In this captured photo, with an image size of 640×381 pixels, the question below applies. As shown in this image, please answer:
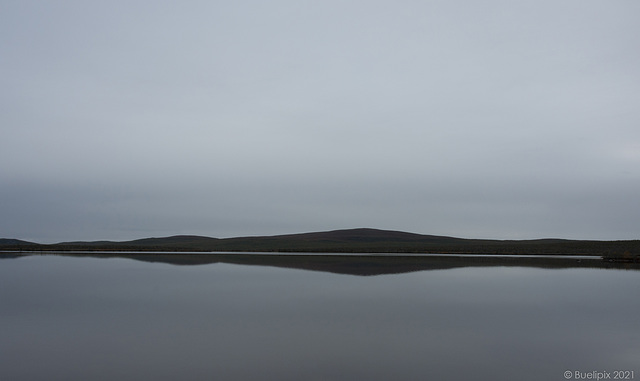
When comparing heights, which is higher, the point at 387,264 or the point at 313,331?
the point at 387,264

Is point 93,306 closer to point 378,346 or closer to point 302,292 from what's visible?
point 302,292

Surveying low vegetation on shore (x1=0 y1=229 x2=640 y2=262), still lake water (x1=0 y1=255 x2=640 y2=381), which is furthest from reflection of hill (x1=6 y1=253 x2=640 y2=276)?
low vegetation on shore (x1=0 y1=229 x2=640 y2=262)

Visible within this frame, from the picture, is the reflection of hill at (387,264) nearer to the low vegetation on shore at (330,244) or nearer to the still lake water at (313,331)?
the still lake water at (313,331)

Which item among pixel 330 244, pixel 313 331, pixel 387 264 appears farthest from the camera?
pixel 330 244

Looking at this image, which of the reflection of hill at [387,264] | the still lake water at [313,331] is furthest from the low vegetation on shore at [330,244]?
the still lake water at [313,331]

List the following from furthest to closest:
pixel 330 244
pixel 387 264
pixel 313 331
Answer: pixel 330 244 → pixel 387 264 → pixel 313 331

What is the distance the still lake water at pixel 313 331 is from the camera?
7.10 metres

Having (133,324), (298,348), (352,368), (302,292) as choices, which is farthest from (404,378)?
(302,292)

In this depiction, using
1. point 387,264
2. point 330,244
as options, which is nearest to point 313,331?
point 387,264

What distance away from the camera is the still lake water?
710cm

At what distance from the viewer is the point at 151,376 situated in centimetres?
670

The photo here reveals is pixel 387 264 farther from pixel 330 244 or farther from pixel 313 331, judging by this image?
pixel 330 244

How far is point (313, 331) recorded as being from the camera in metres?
9.48

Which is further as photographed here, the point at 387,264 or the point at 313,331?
the point at 387,264
